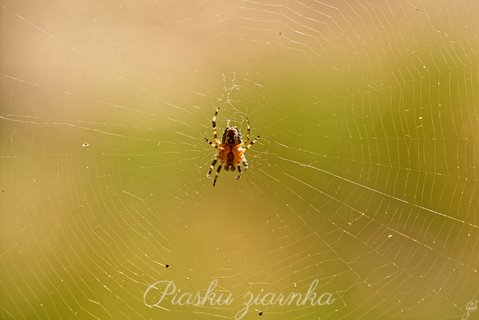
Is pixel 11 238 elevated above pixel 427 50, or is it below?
below

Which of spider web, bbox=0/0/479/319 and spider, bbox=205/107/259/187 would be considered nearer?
spider, bbox=205/107/259/187

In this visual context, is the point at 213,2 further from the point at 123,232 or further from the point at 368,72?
the point at 123,232

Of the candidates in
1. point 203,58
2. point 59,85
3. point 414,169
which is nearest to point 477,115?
point 414,169

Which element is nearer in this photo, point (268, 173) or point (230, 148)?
point (230, 148)

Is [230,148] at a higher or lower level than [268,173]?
higher
